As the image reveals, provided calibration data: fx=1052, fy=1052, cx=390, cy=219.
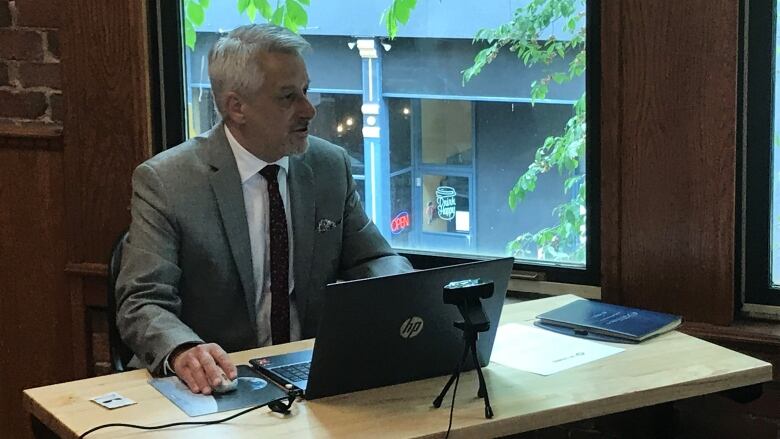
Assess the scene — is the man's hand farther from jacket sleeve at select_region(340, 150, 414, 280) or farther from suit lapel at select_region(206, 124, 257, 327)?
jacket sleeve at select_region(340, 150, 414, 280)

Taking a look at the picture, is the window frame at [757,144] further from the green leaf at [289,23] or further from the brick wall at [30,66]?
the brick wall at [30,66]

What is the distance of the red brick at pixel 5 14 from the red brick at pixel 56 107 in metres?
0.24

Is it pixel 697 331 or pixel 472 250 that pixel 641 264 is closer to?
pixel 697 331

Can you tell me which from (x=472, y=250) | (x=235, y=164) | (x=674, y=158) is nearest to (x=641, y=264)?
(x=674, y=158)

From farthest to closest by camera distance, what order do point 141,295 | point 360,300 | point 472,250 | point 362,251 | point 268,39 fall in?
1. point 472,250
2. point 362,251
3. point 268,39
4. point 141,295
5. point 360,300

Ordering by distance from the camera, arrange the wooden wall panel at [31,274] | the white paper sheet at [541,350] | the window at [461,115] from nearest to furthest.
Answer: the white paper sheet at [541,350]
the window at [461,115]
the wooden wall panel at [31,274]

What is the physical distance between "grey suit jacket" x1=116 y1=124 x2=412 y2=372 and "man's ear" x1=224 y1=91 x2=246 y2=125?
0.05m

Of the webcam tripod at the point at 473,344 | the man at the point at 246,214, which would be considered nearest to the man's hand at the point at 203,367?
the man at the point at 246,214

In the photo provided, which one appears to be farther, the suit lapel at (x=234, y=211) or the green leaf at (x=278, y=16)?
the green leaf at (x=278, y=16)

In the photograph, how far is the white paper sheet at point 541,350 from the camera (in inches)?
82.6

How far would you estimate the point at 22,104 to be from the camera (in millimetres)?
3082

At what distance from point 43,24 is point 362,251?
1.20m

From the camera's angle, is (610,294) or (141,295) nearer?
(141,295)

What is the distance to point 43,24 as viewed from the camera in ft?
10.0
